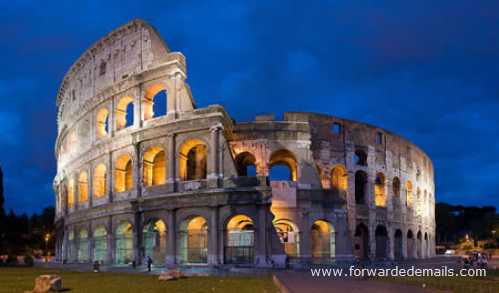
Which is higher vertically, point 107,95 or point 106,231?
point 107,95

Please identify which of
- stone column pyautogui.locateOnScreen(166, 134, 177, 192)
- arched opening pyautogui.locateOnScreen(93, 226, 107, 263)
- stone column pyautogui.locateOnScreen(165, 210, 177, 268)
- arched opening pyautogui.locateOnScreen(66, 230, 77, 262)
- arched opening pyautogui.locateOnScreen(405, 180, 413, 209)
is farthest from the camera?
arched opening pyautogui.locateOnScreen(405, 180, 413, 209)

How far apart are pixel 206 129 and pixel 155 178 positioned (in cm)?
674

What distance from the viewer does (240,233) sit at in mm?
30750

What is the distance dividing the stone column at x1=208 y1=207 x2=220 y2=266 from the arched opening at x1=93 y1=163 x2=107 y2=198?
36.0ft

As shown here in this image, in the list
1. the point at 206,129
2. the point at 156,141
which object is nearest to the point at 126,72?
the point at 156,141

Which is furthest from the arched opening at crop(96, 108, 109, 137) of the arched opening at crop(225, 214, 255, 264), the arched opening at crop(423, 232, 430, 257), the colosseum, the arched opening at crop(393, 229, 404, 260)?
the arched opening at crop(423, 232, 430, 257)

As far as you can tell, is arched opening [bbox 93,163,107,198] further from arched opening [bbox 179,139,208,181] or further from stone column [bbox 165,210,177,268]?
stone column [bbox 165,210,177,268]

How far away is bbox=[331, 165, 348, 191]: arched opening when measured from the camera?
3753 cm

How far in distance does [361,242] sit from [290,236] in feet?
29.4

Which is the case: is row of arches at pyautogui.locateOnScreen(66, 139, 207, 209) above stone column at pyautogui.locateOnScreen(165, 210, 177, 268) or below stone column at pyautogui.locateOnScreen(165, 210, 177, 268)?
above

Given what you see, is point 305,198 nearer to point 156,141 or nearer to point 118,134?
point 156,141

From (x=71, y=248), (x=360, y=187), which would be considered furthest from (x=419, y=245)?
(x=71, y=248)

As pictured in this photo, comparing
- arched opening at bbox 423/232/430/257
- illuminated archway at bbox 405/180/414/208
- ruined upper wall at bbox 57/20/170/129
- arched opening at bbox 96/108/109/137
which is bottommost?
arched opening at bbox 423/232/430/257

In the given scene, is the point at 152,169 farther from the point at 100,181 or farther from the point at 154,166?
the point at 100,181
